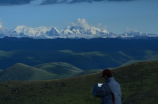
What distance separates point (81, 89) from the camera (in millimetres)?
114250

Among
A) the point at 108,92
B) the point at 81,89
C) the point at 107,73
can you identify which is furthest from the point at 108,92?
the point at 81,89

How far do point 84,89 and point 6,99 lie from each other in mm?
26766

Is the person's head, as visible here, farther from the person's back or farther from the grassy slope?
the grassy slope

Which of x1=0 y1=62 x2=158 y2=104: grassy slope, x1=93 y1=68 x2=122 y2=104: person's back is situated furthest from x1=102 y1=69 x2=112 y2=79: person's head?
x1=0 y1=62 x2=158 y2=104: grassy slope

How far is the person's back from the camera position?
16.7m

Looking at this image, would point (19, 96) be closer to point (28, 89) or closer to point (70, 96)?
point (28, 89)

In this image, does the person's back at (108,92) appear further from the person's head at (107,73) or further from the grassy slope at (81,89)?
the grassy slope at (81,89)

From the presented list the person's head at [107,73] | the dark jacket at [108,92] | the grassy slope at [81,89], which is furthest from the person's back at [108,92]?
the grassy slope at [81,89]

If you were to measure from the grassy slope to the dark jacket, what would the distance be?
69121 mm

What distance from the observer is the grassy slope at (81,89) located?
98.2 m

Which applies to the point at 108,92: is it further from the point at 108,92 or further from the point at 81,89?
the point at 81,89

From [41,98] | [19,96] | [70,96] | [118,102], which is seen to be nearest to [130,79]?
[70,96]

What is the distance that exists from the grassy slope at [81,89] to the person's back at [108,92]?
6911 centimetres

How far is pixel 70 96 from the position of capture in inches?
4296
